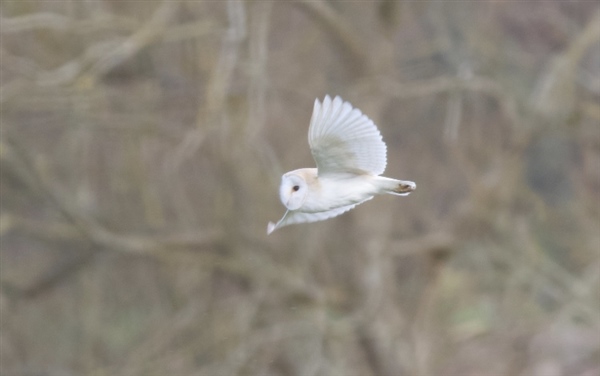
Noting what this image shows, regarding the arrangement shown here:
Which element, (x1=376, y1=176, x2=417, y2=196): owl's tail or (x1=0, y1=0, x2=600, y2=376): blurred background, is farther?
(x1=0, y1=0, x2=600, y2=376): blurred background

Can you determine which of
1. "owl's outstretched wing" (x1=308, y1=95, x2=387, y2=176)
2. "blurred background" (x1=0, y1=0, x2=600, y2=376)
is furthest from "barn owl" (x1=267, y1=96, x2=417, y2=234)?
"blurred background" (x1=0, y1=0, x2=600, y2=376)

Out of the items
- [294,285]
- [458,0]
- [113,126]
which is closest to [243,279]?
[294,285]

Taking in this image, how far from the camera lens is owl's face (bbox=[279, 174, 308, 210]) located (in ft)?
5.59

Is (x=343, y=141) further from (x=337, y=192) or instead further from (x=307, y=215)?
(x=307, y=215)

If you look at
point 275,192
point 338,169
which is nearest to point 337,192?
point 338,169

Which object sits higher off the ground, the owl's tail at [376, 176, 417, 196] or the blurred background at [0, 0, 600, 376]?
the blurred background at [0, 0, 600, 376]

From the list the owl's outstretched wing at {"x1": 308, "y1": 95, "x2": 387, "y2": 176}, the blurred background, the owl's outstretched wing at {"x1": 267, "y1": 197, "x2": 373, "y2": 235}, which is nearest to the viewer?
the owl's outstretched wing at {"x1": 308, "y1": 95, "x2": 387, "y2": 176}

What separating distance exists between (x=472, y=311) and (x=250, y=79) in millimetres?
2910

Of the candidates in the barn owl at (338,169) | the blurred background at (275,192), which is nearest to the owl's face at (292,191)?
the barn owl at (338,169)

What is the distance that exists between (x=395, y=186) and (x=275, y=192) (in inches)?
137

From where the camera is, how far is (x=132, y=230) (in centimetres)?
543

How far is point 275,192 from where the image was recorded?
5.23 meters

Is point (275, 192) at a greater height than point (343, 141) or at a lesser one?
greater

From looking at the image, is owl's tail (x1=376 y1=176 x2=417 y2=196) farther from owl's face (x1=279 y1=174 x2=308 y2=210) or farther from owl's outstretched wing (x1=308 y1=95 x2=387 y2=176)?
owl's face (x1=279 y1=174 x2=308 y2=210)
